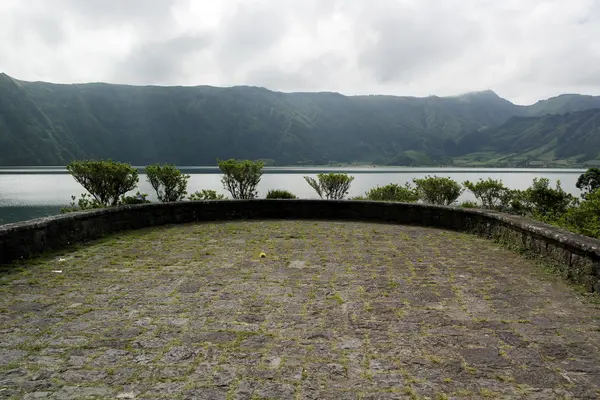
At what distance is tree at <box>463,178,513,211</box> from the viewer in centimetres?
2162

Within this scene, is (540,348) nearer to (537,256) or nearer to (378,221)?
(537,256)

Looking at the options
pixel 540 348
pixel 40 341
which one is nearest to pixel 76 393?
pixel 40 341

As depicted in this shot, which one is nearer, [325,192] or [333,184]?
[333,184]

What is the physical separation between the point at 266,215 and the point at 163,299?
29.2ft

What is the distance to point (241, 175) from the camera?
1877cm

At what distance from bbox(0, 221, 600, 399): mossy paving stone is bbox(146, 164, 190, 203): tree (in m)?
10.9

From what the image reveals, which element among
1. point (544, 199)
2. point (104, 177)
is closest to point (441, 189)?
point (544, 199)

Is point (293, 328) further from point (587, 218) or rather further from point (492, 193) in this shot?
point (492, 193)

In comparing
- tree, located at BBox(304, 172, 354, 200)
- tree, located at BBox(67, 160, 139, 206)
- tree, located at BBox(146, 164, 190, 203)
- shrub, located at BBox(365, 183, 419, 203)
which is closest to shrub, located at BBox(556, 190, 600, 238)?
shrub, located at BBox(365, 183, 419, 203)

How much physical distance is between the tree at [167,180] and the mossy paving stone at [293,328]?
427 inches

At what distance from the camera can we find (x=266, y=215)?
13.8 m

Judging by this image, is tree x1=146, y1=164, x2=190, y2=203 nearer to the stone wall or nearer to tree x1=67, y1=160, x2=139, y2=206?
tree x1=67, y1=160, x2=139, y2=206

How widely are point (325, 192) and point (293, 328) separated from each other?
16.3 m

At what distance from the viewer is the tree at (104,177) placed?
51.0 feet
